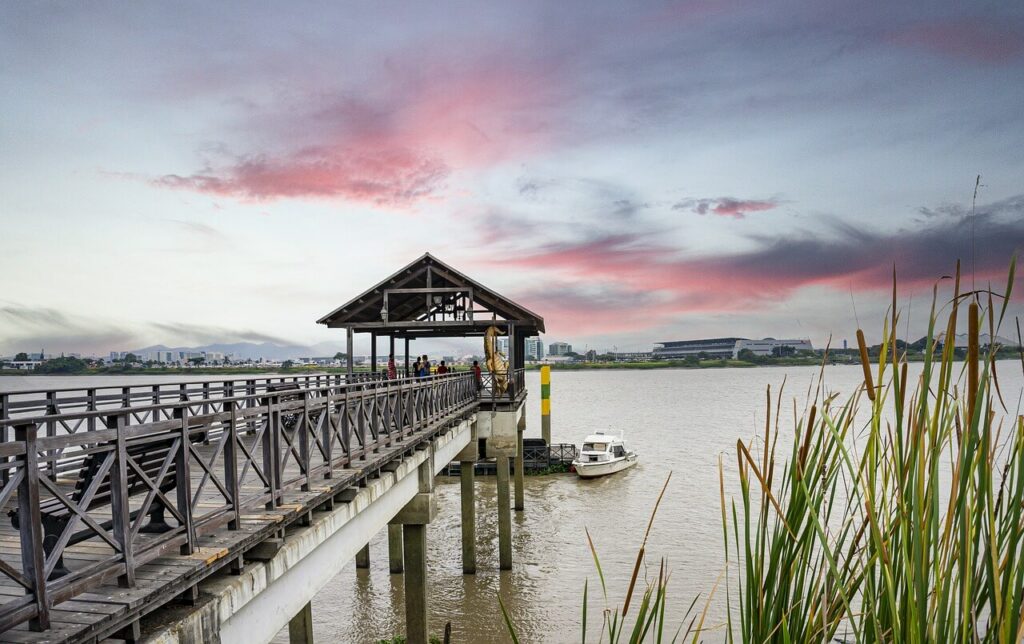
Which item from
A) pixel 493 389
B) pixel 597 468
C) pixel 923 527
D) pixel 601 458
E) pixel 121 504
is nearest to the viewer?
pixel 923 527

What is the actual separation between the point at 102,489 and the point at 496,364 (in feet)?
54.1

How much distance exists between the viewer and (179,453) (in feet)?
16.4

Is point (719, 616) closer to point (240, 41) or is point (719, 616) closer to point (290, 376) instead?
point (290, 376)

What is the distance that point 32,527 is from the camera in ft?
11.7

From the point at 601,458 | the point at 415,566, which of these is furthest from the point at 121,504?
the point at 601,458

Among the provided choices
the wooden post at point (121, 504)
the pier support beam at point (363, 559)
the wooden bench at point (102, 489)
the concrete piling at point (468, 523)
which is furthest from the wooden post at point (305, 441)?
the pier support beam at point (363, 559)

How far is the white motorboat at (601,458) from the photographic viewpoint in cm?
3072

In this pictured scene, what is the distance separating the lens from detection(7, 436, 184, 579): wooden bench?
422 cm

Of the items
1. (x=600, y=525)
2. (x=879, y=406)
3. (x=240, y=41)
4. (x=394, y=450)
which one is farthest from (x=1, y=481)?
(x=600, y=525)

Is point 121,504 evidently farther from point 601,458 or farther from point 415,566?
point 601,458

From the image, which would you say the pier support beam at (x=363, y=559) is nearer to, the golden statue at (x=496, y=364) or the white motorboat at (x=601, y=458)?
the golden statue at (x=496, y=364)

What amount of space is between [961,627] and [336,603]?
16.9 m

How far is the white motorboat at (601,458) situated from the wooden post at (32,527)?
2793 centimetres

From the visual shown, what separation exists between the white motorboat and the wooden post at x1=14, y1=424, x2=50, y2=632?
27934 millimetres
